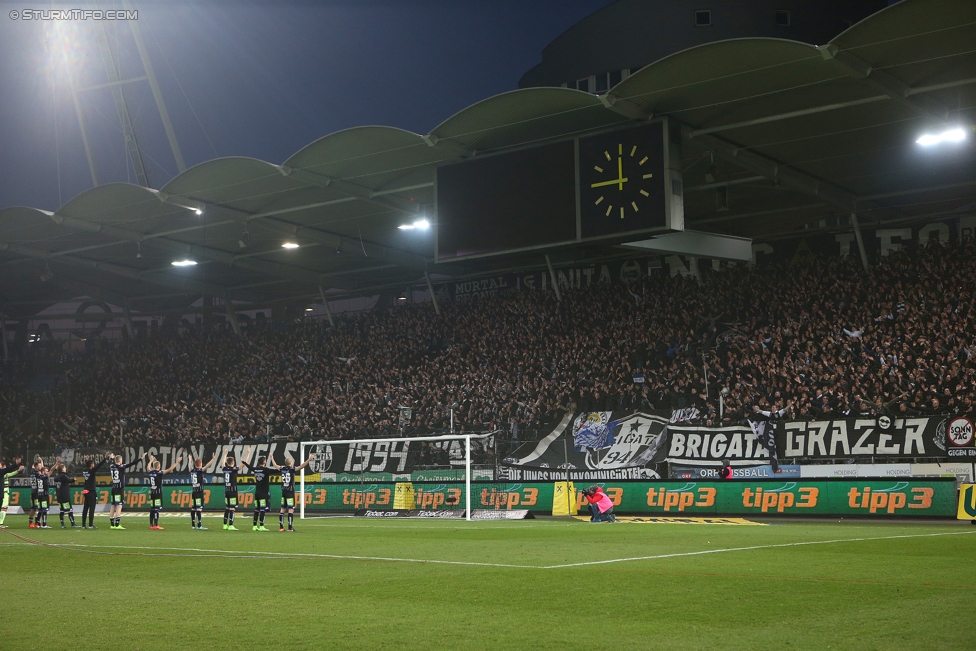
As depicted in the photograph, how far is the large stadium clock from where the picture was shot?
80.7 feet

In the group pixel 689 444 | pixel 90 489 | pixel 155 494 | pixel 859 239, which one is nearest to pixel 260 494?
pixel 155 494

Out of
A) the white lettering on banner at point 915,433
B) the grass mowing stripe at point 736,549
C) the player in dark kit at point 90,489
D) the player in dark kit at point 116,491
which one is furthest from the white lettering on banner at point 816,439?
the player in dark kit at point 90,489

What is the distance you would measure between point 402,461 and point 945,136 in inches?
849

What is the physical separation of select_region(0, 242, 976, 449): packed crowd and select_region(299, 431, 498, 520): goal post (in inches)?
86.6

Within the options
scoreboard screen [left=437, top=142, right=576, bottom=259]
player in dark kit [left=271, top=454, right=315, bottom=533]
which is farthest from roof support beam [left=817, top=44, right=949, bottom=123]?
player in dark kit [left=271, top=454, right=315, bottom=533]

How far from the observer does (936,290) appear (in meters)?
31.6

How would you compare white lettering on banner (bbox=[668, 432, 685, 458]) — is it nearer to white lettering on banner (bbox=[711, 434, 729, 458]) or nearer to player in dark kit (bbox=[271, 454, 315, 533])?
white lettering on banner (bbox=[711, 434, 729, 458])

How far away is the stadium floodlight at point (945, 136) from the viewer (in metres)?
25.2

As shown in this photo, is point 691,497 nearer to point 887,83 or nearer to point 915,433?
point 915,433

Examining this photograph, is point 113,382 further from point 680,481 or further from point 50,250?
point 680,481

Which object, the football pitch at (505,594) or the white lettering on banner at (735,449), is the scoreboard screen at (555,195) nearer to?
the football pitch at (505,594)

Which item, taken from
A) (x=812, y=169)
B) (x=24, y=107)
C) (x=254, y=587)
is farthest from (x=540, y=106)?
(x=24, y=107)

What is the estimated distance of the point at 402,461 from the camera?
121 ft

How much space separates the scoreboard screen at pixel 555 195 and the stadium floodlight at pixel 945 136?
23.7ft
